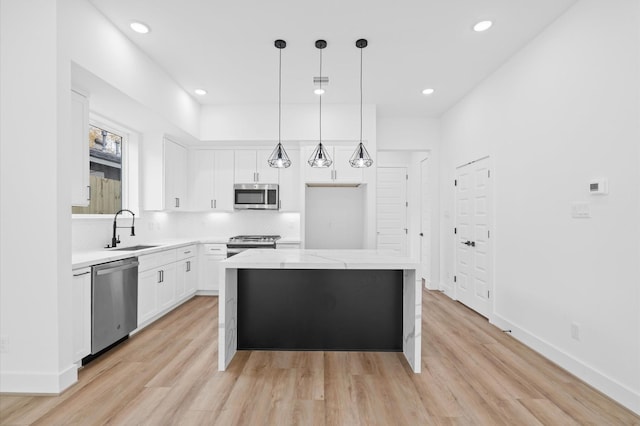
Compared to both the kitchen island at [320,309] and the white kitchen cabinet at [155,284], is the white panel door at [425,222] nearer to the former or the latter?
the kitchen island at [320,309]

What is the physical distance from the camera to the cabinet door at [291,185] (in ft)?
17.2

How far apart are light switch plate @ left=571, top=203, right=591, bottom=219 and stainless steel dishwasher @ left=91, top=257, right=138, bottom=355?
13.0 feet

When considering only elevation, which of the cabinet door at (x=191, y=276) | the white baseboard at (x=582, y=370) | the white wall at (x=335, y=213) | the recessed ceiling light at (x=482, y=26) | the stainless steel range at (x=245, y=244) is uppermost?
the recessed ceiling light at (x=482, y=26)

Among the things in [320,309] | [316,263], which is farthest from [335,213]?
[316,263]

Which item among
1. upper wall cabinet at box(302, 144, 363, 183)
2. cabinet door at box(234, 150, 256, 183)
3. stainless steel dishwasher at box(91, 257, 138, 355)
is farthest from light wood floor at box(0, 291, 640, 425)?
cabinet door at box(234, 150, 256, 183)

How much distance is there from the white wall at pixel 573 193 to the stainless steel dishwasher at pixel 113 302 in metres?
3.90

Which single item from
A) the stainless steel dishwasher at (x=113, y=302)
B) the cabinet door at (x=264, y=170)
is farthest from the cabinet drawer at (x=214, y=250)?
the stainless steel dishwasher at (x=113, y=302)

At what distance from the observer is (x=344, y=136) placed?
4840 mm

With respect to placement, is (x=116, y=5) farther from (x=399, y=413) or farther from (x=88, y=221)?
(x=399, y=413)

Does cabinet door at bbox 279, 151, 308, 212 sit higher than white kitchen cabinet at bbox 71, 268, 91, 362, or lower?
higher

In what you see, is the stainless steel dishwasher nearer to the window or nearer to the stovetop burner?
the window

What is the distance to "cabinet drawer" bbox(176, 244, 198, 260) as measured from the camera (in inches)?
172

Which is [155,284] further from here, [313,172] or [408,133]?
[408,133]

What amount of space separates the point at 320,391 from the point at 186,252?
3.08 metres
